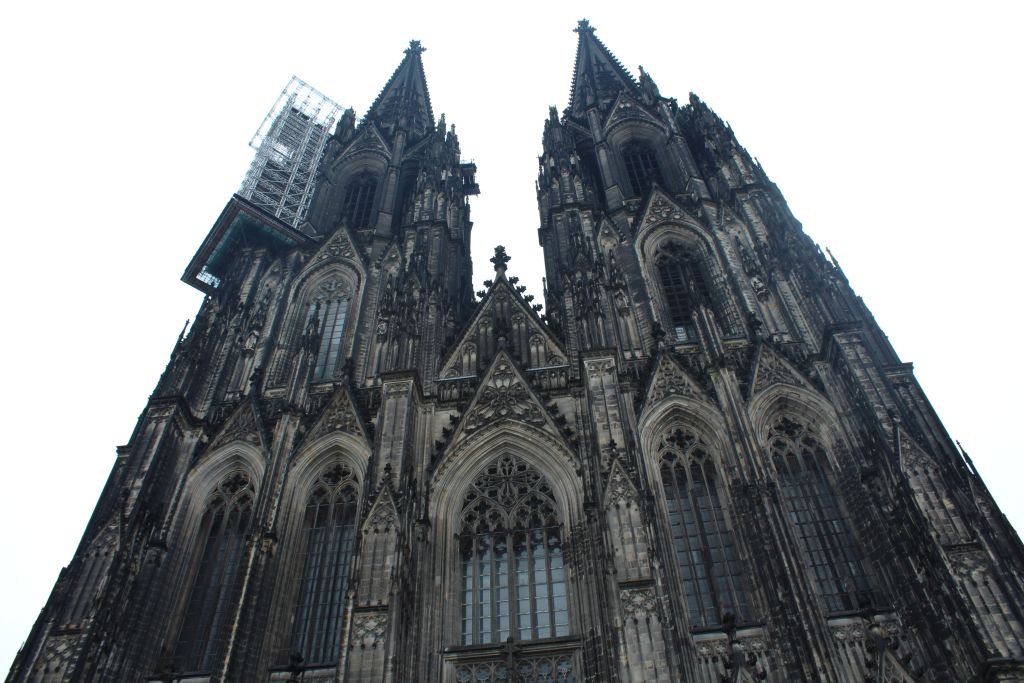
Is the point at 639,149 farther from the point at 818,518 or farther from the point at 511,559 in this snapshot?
the point at 511,559

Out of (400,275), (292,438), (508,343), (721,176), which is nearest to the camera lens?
(292,438)

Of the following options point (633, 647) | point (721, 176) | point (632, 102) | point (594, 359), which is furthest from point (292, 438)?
point (632, 102)

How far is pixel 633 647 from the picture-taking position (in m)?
13.7

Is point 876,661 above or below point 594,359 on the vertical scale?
below

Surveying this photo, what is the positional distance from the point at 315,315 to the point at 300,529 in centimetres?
780

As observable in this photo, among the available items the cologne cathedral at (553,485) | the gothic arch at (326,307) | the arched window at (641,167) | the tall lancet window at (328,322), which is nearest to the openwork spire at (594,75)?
the arched window at (641,167)

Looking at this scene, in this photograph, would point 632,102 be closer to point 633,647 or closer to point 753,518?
point 753,518

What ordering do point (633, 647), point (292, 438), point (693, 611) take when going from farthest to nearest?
point (292, 438) → point (693, 611) → point (633, 647)

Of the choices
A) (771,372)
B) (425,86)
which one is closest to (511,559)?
(771,372)

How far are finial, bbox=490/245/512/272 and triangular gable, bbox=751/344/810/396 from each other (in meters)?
8.57

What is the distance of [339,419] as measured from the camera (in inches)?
801

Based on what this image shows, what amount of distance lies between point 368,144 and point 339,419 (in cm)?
1626

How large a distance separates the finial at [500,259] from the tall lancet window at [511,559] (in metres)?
8.06

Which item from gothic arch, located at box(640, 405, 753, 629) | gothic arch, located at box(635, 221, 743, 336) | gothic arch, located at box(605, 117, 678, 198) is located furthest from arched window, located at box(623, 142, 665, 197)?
gothic arch, located at box(640, 405, 753, 629)
